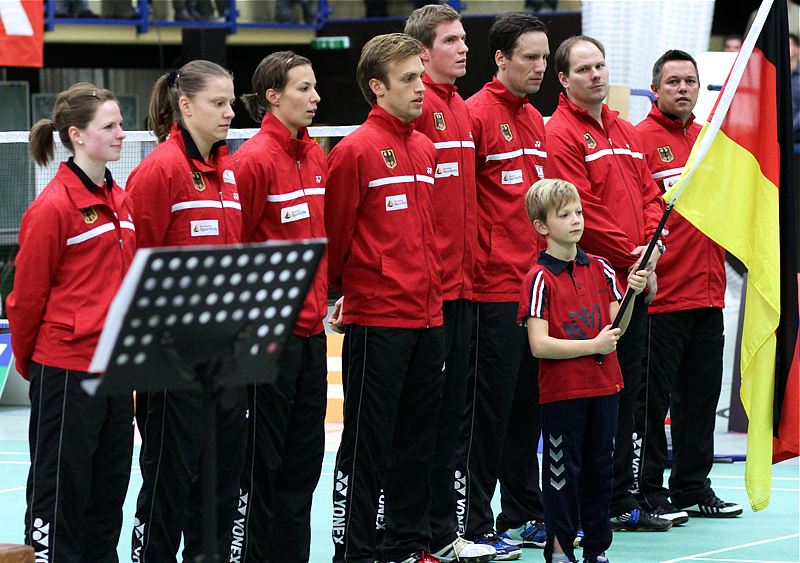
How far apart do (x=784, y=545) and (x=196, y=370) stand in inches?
150

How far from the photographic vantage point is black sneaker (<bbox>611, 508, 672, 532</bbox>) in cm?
720

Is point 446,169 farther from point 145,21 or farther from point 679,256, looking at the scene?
point 145,21

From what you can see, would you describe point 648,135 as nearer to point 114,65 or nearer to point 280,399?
point 280,399

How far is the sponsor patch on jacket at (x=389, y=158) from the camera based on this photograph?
5.93 metres

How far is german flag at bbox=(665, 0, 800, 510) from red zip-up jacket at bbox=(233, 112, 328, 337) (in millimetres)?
1574

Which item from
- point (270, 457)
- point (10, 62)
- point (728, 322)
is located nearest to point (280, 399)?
point (270, 457)

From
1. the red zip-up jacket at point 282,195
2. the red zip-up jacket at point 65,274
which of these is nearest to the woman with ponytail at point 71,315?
the red zip-up jacket at point 65,274

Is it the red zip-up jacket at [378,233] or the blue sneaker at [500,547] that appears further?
the blue sneaker at [500,547]

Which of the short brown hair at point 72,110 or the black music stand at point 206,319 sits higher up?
the short brown hair at point 72,110

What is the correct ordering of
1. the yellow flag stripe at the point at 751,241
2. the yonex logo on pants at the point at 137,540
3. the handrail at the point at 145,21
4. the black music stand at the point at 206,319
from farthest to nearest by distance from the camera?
the handrail at the point at 145,21 → the yellow flag stripe at the point at 751,241 → the yonex logo on pants at the point at 137,540 → the black music stand at the point at 206,319

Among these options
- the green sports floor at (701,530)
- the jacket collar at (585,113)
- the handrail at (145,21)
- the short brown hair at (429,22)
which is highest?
the handrail at (145,21)

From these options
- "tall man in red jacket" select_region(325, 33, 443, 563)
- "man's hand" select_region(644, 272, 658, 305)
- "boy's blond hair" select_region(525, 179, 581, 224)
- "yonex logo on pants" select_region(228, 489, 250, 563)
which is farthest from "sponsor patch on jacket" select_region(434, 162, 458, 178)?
"yonex logo on pants" select_region(228, 489, 250, 563)

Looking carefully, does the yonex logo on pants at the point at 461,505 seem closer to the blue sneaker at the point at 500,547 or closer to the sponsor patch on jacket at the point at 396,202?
the blue sneaker at the point at 500,547

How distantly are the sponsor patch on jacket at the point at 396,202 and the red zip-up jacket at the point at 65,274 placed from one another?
4.16 feet
